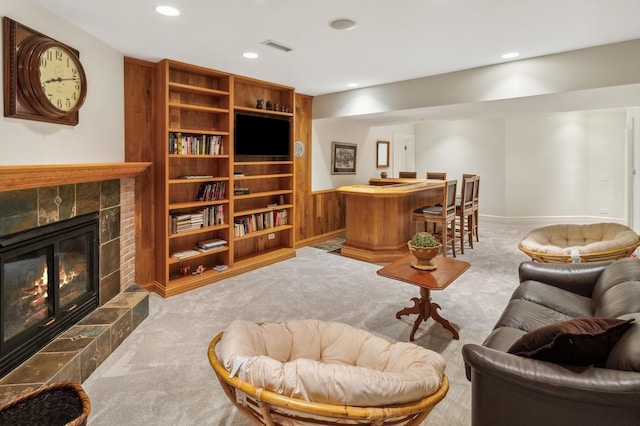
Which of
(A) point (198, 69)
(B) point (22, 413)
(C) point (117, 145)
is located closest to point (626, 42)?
(A) point (198, 69)

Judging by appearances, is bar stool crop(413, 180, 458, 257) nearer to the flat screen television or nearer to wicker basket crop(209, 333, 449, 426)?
the flat screen television

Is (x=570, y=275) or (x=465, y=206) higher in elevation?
(x=465, y=206)

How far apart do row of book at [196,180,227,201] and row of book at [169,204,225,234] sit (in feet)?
0.40

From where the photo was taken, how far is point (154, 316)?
324cm

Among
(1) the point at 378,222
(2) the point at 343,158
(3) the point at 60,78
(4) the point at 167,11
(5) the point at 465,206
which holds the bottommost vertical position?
(1) the point at 378,222

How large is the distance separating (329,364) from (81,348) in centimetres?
186

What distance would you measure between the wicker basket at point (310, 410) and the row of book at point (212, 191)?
3.06 m

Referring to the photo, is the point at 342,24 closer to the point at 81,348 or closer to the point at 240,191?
the point at 240,191

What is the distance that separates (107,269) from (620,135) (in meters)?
9.05

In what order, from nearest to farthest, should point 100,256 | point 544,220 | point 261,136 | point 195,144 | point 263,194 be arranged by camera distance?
point 100,256
point 195,144
point 261,136
point 263,194
point 544,220

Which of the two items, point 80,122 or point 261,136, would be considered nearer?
point 80,122

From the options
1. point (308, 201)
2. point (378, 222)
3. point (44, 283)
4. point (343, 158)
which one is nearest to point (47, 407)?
point (44, 283)

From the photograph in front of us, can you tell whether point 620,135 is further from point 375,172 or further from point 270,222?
point 270,222

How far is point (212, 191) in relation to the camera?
13.8ft
